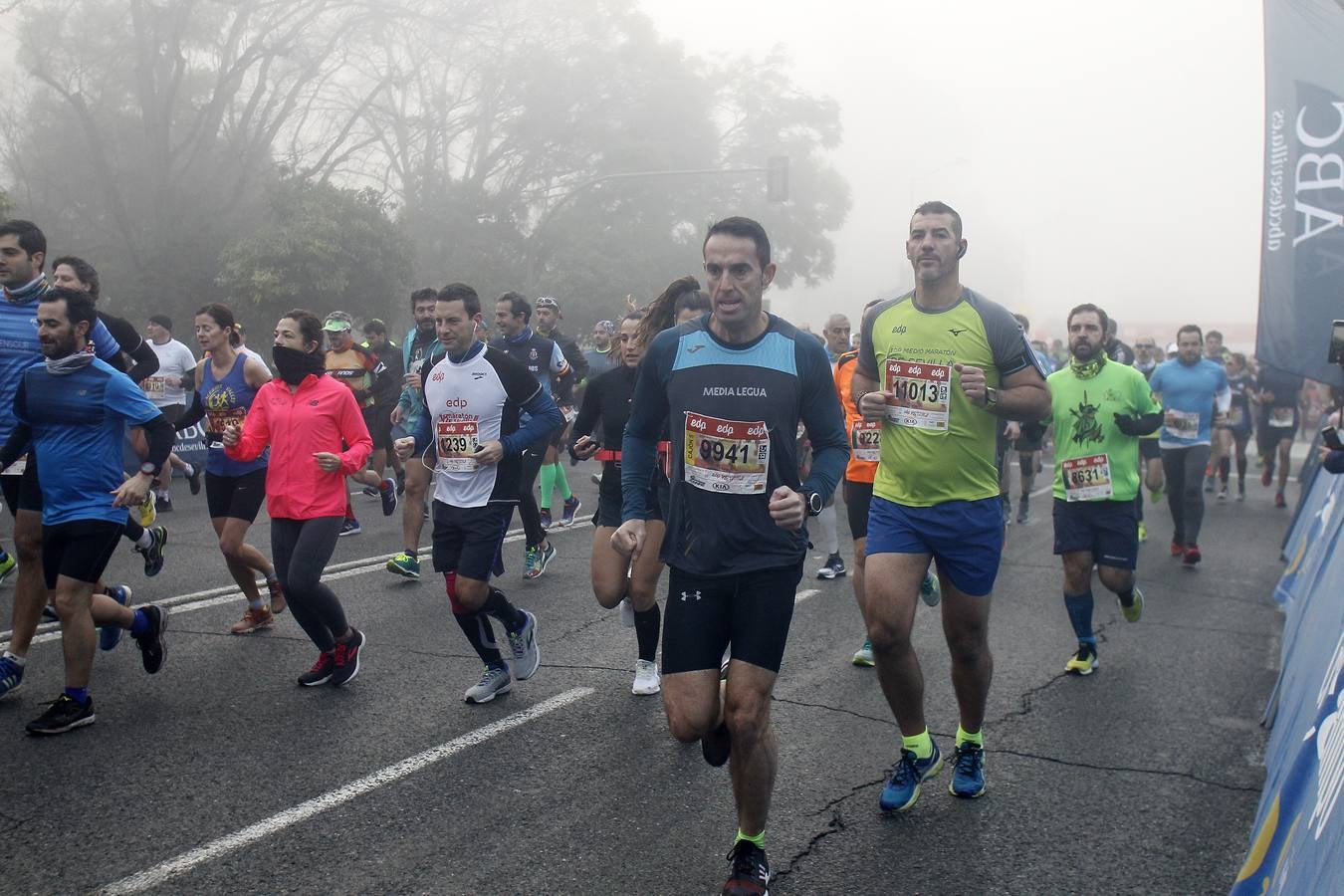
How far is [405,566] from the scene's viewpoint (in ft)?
28.1

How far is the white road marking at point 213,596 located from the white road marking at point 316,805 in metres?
2.68

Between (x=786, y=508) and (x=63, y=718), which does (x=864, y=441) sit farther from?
(x=63, y=718)

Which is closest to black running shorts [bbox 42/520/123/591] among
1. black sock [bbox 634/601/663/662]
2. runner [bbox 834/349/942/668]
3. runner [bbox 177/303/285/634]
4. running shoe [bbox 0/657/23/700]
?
running shoe [bbox 0/657/23/700]

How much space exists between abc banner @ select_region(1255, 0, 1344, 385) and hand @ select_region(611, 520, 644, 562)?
5.41 metres

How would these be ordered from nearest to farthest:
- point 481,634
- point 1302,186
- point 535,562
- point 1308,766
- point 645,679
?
point 1308,766, point 481,634, point 645,679, point 1302,186, point 535,562

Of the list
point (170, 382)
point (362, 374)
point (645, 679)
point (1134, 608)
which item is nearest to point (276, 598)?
point (645, 679)

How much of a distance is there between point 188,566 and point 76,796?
4.87m

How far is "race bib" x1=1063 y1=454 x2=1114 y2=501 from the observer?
672 cm

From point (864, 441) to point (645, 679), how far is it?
2.19m

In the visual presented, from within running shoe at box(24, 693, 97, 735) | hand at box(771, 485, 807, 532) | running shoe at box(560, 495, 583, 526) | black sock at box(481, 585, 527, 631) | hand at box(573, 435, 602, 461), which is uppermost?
hand at box(771, 485, 807, 532)

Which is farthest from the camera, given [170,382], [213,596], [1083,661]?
[170,382]

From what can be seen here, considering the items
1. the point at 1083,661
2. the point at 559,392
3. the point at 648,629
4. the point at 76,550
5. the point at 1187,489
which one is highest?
the point at 559,392

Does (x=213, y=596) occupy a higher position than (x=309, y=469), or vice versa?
(x=309, y=469)

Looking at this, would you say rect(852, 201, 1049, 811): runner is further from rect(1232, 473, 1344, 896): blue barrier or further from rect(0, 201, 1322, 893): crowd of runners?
rect(1232, 473, 1344, 896): blue barrier
